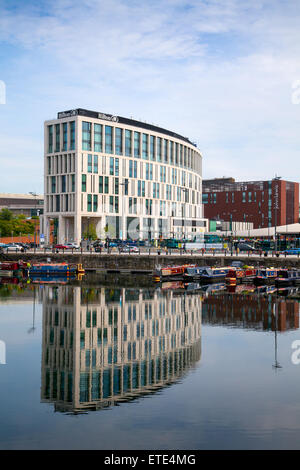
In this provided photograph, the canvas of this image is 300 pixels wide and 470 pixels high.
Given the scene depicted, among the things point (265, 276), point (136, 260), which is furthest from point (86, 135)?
point (265, 276)

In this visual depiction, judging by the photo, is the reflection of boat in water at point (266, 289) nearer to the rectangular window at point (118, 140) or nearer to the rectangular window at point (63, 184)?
the rectangular window at point (63, 184)

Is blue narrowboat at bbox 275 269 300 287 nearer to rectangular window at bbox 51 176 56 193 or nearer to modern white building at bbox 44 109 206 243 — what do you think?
modern white building at bbox 44 109 206 243

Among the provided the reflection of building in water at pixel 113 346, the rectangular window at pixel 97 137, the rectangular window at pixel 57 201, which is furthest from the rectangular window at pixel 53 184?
the reflection of building in water at pixel 113 346

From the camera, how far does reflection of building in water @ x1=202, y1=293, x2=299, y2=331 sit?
39.2 m

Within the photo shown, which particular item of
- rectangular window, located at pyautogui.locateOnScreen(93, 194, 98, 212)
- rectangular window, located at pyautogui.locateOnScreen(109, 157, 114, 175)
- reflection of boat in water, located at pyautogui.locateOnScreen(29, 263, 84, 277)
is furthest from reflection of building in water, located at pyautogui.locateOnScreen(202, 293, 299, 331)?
rectangular window, located at pyautogui.locateOnScreen(109, 157, 114, 175)

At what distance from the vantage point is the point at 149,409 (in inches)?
797

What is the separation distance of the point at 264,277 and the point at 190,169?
97065mm

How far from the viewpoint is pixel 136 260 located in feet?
274

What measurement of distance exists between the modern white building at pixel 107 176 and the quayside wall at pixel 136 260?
34.6 metres

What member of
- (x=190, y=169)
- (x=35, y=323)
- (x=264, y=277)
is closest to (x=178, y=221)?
(x=190, y=169)

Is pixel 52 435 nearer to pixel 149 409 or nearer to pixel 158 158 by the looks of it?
pixel 149 409

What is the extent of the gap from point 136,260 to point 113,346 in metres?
51.8

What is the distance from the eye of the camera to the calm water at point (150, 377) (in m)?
17.8

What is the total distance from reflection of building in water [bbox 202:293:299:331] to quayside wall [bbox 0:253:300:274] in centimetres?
2417
